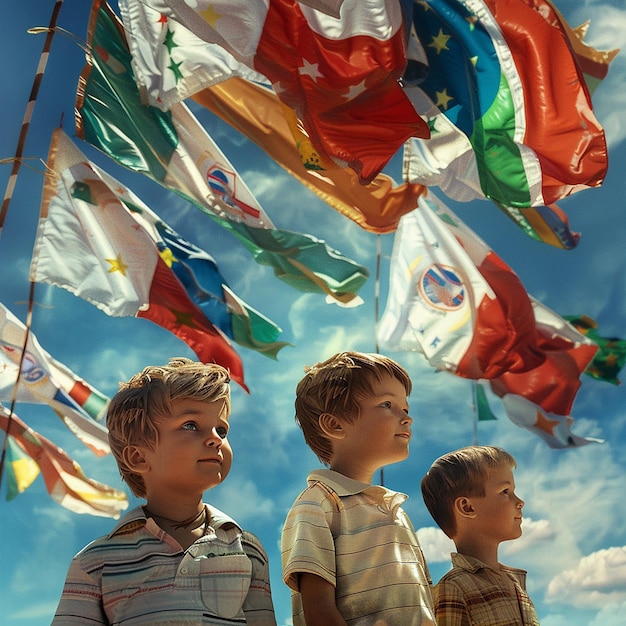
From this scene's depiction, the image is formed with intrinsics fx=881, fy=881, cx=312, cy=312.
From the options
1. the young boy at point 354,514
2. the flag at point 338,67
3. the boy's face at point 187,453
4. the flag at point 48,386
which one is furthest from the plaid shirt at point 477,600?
the flag at point 48,386

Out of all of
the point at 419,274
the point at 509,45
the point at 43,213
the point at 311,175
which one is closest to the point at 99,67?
the point at 43,213

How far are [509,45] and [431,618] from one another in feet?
18.0

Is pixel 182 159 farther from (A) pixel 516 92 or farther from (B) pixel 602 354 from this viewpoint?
(B) pixel 602 354

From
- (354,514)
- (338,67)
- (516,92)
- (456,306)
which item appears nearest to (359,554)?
(354,514)

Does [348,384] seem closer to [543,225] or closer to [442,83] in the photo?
[442,83]

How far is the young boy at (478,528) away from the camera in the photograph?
278 cm

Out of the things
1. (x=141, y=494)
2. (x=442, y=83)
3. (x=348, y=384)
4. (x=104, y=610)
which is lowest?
(x=104, y=610)

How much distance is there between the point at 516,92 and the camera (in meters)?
6.86

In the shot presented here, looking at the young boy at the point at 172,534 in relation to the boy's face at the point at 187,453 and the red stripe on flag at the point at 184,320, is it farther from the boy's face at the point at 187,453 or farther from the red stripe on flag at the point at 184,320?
the red stripe on flag at the point at 184,320

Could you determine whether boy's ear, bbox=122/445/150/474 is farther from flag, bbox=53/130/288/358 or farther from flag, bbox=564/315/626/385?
flag, bbox=564/315/626/385

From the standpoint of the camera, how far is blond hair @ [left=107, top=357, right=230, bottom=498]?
2.24 metres

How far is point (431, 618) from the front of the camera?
2285mm

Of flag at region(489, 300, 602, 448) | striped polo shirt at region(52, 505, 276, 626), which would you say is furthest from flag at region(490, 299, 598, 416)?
striped polo shirt at region(52, 505, 276, 626)

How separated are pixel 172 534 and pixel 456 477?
3.83 feet
